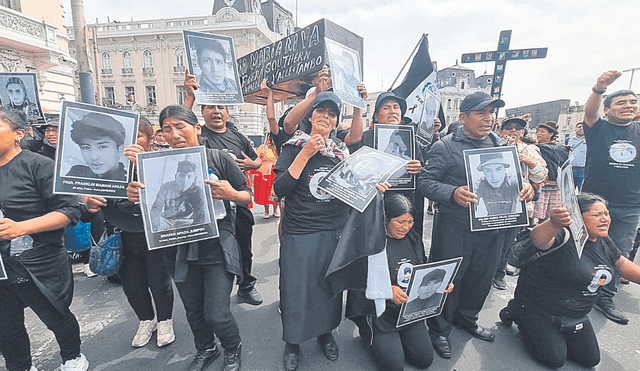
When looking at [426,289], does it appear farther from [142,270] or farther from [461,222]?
[142,270]

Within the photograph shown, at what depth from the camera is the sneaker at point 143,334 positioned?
8.09 ft

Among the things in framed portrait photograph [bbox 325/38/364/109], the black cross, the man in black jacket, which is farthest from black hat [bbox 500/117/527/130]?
the black cross

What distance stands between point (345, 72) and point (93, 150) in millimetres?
2022

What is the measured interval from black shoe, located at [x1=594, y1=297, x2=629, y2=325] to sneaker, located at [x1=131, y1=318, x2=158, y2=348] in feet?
14.9

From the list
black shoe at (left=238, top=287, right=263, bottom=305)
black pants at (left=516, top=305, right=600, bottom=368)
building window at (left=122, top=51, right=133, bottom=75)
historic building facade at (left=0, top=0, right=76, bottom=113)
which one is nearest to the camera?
black pants at (left=516, top=305, right=600, bottom=368)

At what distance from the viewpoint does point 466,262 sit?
2.46 m

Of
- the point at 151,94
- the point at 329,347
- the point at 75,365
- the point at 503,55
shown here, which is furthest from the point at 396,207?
the point at 151,94

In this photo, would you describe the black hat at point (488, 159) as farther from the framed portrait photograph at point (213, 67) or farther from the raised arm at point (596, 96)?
the framed portrait photograph at point (213, 67)

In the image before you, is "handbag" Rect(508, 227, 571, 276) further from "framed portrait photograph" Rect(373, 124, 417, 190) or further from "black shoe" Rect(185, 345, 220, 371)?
"black shoe" Rect(185, 345, 220, 371)

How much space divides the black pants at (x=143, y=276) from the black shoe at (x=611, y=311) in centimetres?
437

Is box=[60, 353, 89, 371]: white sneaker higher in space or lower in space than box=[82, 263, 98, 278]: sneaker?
higher

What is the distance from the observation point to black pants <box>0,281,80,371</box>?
1.83 meters

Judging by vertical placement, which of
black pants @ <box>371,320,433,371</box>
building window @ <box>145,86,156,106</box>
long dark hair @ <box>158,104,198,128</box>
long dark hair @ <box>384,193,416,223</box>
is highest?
building window @ <box>145,86,156,106</box>

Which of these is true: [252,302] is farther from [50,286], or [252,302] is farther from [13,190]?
[13,190]
